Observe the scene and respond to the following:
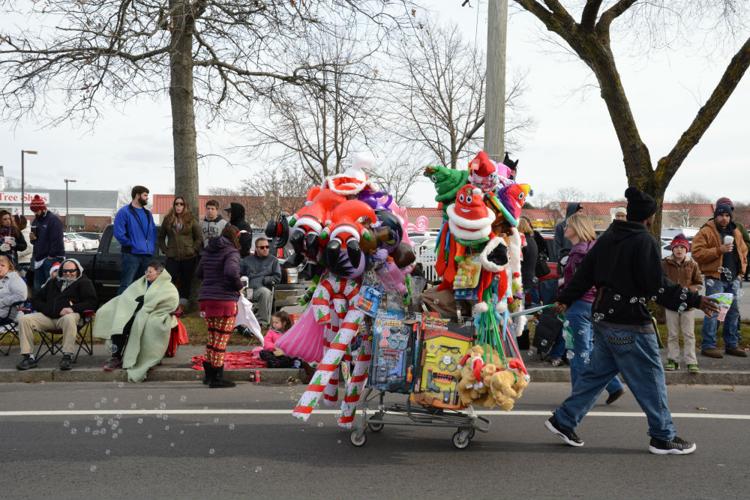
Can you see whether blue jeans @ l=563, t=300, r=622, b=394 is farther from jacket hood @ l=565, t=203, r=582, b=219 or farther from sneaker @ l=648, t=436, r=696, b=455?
jacket hood @ l=565, t=203, r=582, b=219

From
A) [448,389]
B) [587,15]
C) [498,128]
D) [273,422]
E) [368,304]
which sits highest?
[587,15]

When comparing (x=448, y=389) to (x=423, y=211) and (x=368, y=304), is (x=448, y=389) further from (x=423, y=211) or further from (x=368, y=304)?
(x=423, y=211)

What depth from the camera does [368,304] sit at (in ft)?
18.6

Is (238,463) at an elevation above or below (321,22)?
below

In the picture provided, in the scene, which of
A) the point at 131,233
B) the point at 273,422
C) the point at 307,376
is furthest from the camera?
the point at 131,233

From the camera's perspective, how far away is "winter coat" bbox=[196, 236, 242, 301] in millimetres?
8227

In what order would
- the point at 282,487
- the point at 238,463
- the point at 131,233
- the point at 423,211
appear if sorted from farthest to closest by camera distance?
the point at 423,211 < the point at 131,233 < the point at 238,463 < the point at 282,487

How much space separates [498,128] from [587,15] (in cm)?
321

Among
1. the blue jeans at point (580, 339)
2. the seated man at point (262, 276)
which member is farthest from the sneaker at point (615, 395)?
the seated man at point (262, 276)

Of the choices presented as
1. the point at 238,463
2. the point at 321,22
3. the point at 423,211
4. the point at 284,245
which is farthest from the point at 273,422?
the point at 423,211

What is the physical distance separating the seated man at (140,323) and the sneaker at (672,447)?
18.9ft

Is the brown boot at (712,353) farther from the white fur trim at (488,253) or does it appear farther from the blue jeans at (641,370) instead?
the white fur trim at (488,253)

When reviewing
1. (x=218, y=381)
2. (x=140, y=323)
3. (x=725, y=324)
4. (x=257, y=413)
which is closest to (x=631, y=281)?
(x=257, y=413)

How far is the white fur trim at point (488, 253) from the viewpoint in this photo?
5.46 m
